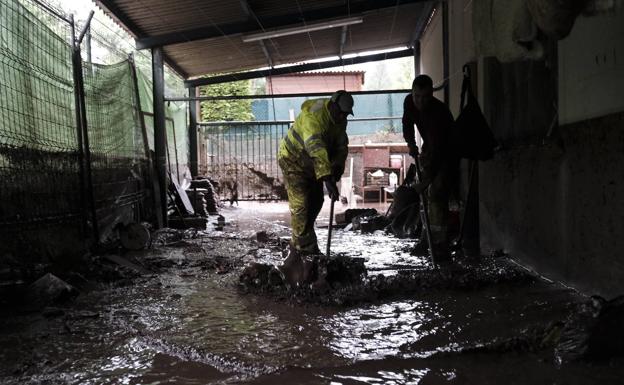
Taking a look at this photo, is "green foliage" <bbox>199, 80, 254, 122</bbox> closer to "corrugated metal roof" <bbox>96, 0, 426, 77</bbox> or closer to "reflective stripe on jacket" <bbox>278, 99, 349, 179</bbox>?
"corrugated metal roof" <bbox>96, 0, 426, 77</bbox>

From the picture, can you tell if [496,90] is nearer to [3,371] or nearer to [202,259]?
[202,259]

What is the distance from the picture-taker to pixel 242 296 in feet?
13.2

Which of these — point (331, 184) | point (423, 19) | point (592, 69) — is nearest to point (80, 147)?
point (331, 184)

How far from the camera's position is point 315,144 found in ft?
14.7

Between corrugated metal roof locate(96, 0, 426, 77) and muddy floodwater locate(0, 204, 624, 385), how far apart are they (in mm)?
5000

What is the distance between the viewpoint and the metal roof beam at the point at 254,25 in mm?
8664

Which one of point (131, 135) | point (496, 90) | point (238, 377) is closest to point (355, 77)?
point (131, 135)

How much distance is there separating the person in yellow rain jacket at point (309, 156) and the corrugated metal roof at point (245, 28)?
13.0 feet

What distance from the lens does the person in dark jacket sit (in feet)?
17.4

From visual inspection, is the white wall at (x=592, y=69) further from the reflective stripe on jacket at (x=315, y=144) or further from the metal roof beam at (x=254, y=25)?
the metal roof beam at (x=254, y=25)

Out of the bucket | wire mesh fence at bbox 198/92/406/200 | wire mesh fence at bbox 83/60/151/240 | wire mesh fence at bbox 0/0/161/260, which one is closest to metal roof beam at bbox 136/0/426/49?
wire mesh fence at bbox 83/60/151/240

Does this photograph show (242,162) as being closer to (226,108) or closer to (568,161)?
(226,108)

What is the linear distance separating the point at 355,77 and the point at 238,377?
2025 centimetres

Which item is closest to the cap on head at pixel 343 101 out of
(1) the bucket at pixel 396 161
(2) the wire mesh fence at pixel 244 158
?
(2) the wire mesh fence at pixel 244 158
